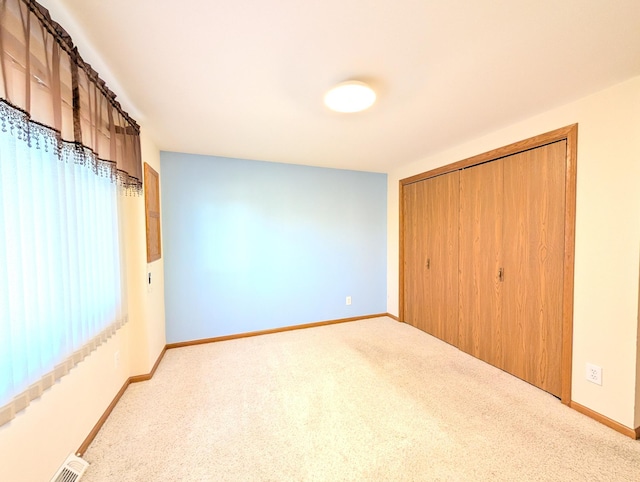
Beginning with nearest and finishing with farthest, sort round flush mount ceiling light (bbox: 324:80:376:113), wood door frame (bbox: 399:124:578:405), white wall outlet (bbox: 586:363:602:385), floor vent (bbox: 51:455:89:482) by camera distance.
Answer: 1. floor vent (bbox: 51:455:89:482)
2. round flush mount ceiling light (bbox: 324:80:376:113)
3. white wall outlet (bbox: 586:363:602:385)
4. wood door frame (bbox: 399:124:578:405)

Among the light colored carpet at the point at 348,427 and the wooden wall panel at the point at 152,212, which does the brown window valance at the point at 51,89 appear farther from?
the light colored carpet at the point at 348,427

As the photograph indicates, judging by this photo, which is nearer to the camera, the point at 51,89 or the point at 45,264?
the point at 51,89

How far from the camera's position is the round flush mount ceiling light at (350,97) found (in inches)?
63.1

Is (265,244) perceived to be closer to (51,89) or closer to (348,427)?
(348,427)

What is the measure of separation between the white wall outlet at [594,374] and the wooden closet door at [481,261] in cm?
67

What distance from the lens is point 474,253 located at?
2.74m

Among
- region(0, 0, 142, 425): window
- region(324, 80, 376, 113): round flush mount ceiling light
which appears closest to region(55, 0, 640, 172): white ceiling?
region(324, 80, 376, 113): round flush mount ceiling light

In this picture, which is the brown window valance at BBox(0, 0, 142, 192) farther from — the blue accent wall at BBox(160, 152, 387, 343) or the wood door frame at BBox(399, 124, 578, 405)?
the wood door frame at BBox(399, 124, 578, 405)

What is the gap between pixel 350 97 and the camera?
1.69 metres

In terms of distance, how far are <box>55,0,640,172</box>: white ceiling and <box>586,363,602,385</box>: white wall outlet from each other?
1.95 m

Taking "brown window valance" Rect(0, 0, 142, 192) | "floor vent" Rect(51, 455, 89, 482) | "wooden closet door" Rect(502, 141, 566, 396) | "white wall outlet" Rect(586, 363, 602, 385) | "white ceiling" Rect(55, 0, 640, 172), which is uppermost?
"white ceiling" Rect(55, 0, 640, 172)

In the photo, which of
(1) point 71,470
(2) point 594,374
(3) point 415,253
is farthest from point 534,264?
(1) point 71,470

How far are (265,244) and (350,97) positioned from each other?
2210 mm

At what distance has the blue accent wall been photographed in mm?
3062
